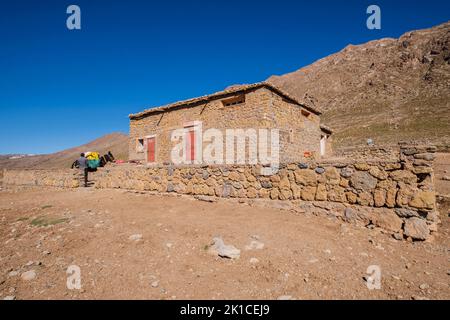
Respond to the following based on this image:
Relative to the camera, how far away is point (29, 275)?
8.98 ft

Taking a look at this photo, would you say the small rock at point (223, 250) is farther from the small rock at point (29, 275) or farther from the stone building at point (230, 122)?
the stone building at point (230, 122)

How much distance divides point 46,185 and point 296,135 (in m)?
13.1

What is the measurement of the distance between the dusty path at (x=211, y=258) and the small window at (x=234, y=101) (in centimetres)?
777

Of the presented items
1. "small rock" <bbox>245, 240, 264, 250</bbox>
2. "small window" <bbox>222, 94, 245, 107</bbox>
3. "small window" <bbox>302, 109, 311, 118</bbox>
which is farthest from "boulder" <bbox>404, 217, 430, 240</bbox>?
"small window" <bbox>302, 109, 311, 118</bbox>

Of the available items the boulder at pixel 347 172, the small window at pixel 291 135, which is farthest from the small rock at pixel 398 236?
the small window at pixel 291 135

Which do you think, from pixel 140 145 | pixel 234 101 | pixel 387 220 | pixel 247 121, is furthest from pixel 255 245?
pixel 140 145

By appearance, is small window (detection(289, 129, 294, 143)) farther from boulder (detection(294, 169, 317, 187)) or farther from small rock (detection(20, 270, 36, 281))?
small rock (detection(20, 270, 36, 281))

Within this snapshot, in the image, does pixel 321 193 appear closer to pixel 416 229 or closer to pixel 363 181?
pixel 363 181

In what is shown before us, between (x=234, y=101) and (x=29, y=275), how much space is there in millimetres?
10504

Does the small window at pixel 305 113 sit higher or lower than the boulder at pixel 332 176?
higher

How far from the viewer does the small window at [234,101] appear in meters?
11.6

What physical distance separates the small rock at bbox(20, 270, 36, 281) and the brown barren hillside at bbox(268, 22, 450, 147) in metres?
20.1

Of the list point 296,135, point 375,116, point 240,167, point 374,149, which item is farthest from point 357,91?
point 240,167
